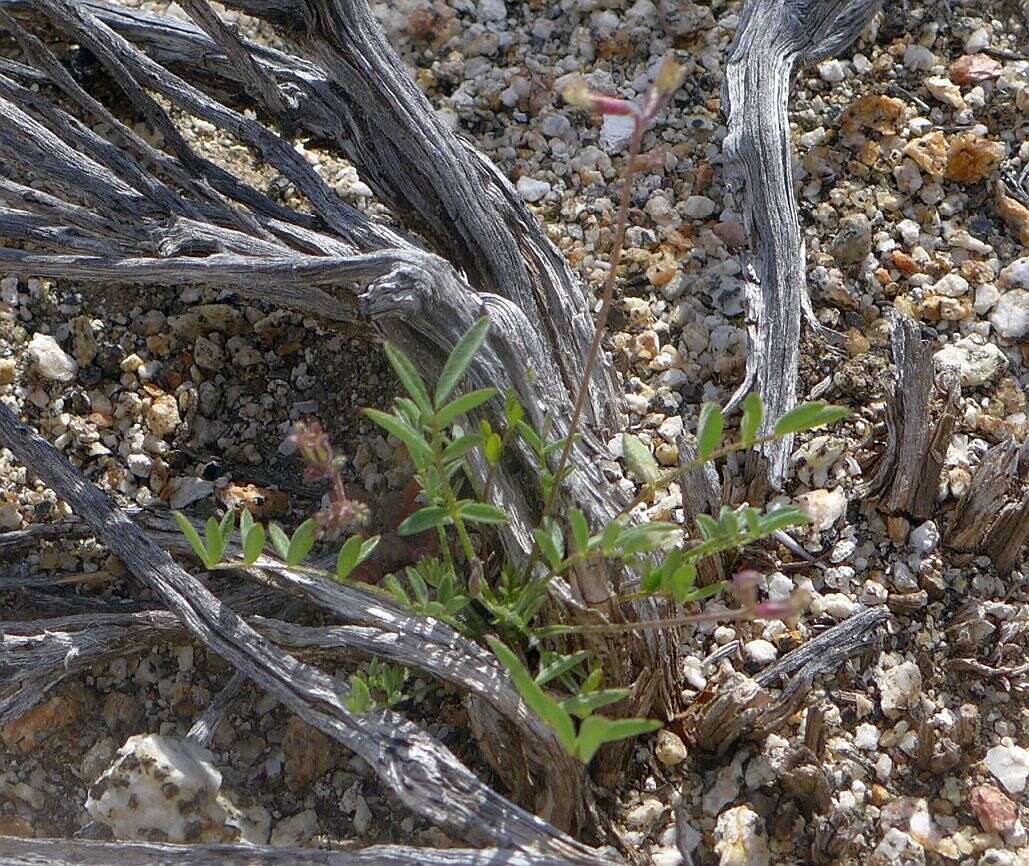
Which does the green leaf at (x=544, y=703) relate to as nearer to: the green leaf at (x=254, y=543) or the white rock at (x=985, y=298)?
the green leaf at (x=254, y=543)

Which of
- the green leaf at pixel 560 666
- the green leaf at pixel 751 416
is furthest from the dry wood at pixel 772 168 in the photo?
the green leaf at pixel 560 666

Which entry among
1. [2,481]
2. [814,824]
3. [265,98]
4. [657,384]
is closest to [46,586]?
[2,481]

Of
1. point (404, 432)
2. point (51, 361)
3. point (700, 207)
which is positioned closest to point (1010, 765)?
point (404, 432)

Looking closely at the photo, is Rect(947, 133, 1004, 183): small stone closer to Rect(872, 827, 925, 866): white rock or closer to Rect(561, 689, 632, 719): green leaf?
Rect(872, 827, 925, 866): white rock

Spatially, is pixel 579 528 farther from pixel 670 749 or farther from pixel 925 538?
pixel 925 538

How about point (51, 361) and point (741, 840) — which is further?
point (51, 361)

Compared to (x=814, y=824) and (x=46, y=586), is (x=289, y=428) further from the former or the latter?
(x=814, y=824)
